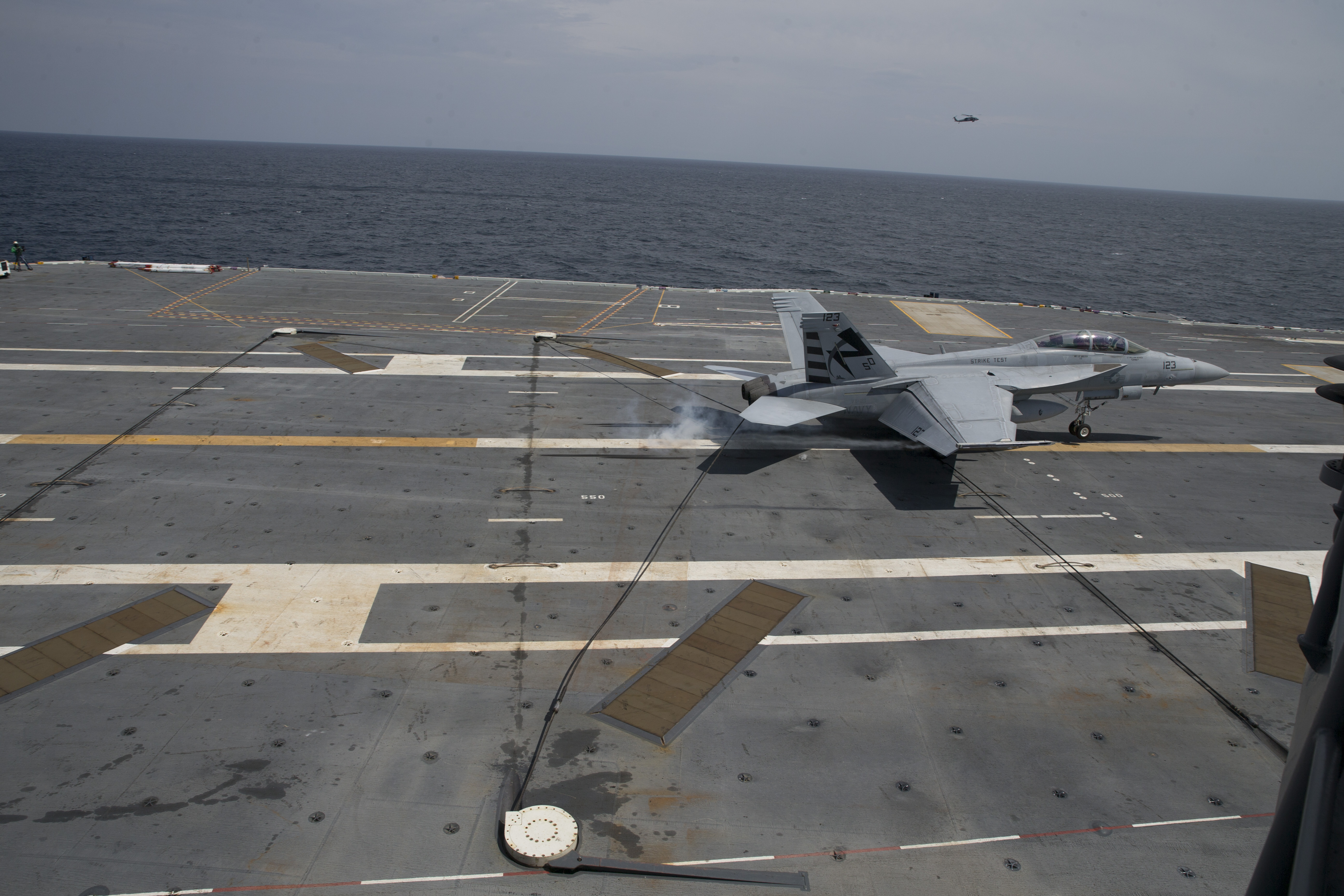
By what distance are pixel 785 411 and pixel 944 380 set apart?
20.0 ft

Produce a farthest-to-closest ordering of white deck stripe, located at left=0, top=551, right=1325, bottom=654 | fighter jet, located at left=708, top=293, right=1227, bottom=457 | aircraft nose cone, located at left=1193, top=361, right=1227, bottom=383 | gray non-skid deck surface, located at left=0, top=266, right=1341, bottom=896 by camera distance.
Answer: aircraft nose cone, located at left=1193, top=361, right=1227, bottom=383 → fighter jet, located at left=708, top=293, right=1227, bottom=457 → white deck stripe, located at left=0, top=551, right=1325, bottom=654 → gray non-skid deck surface, located at left=0, top=266, right=1341, bottom=896

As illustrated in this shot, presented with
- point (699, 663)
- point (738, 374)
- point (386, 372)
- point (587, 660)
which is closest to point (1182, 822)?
point (699, 663)

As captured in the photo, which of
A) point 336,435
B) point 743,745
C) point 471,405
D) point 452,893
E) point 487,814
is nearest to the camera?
point 452,893

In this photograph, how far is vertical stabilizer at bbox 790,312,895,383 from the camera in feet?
90.7

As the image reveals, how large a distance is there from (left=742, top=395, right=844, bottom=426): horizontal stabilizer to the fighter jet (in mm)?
49

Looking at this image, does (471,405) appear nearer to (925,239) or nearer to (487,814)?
(487,814)

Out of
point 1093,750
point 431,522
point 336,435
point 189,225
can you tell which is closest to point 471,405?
point 336,435

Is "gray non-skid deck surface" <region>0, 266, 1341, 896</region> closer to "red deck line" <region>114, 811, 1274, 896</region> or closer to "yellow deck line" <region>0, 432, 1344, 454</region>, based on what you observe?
"red deck line" <region>114, 811, 1274, 896</region>

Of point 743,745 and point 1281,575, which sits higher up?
point 1281,575

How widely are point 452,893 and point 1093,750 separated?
448 inches

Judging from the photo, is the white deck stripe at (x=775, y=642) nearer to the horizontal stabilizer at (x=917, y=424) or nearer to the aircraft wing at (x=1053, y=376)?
the horizontal stabilizer at (x=917, y=424)

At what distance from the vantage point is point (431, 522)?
872 inches

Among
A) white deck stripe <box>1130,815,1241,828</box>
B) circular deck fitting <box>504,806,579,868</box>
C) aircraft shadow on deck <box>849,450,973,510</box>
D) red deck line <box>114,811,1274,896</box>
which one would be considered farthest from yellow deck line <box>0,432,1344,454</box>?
circular deck fitting <box>504,806,579,868</box>

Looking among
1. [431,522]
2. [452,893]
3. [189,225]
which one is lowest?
[452,893]
